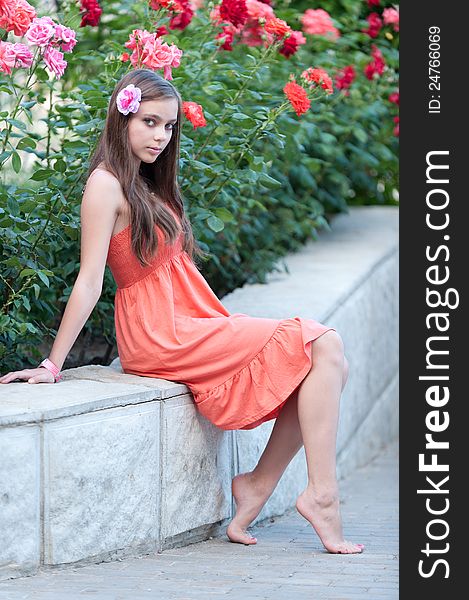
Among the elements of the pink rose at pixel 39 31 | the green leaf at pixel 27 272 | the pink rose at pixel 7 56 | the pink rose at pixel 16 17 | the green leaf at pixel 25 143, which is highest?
the pink rose at pixel 16 17

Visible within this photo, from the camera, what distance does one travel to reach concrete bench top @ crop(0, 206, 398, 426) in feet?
10.5

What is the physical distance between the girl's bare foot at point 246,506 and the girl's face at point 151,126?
1069 millimetres

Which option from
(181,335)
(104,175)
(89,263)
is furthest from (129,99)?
(181,335)

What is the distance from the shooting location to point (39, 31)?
11.3ft

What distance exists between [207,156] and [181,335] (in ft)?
3.98

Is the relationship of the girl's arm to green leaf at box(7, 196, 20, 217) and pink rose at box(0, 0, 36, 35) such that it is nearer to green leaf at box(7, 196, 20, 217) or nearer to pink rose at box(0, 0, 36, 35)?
green leaf at box(7, 196, 20, 217)

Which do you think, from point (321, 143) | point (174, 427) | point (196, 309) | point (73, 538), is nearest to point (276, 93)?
point (321, 143)

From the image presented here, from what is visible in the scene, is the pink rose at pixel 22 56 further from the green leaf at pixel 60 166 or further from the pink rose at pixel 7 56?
the green leaf at pixel 60 166

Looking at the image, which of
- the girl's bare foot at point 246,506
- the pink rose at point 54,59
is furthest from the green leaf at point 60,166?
the girl's bare foot at point 246,506

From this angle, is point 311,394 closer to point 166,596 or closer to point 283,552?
point 283,552

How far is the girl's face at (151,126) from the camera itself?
361 cm

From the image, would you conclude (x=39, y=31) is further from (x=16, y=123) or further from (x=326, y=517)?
(x=326, y=517)

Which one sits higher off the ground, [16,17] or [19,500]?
[16,17]

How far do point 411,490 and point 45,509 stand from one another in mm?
970
